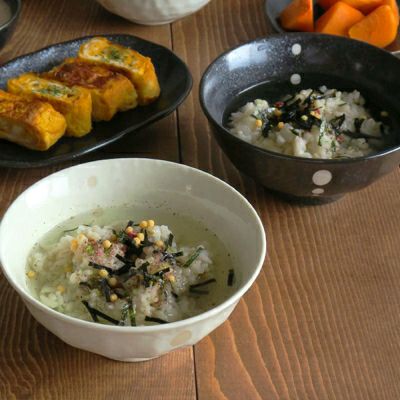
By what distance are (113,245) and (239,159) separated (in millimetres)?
365

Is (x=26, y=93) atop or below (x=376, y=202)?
atop

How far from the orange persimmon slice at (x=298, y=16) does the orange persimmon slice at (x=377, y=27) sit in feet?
0.42

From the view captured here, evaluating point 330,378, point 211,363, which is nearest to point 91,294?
point 211,363

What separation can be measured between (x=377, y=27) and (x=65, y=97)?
952 millimetres

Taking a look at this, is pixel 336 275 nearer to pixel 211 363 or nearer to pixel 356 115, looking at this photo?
pixel 211 363

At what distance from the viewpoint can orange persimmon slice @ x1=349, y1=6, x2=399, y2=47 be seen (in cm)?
191

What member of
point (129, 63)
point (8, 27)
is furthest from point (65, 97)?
point (8, 27)

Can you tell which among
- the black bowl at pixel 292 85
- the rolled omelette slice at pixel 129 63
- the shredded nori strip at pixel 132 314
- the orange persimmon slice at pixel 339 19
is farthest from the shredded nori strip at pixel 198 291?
the orange persimmon slice at pixel 339 19

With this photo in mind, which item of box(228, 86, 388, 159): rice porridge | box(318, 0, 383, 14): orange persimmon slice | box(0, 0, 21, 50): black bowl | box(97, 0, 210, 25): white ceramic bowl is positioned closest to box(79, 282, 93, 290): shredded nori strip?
box(228, 86, 388, 159): rice porridge

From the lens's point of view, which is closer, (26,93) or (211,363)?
(211,363)

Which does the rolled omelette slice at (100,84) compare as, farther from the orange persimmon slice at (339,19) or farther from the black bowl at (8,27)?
the orange persimmon slice at (339,19)

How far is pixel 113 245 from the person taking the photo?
107cm

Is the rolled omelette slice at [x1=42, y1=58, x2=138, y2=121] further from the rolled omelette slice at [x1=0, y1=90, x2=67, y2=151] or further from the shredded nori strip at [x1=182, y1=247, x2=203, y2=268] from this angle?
the shredded nori strip at [x1=182, y1=247, x2=203, y2=268]

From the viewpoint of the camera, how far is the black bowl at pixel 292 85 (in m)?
1.29
